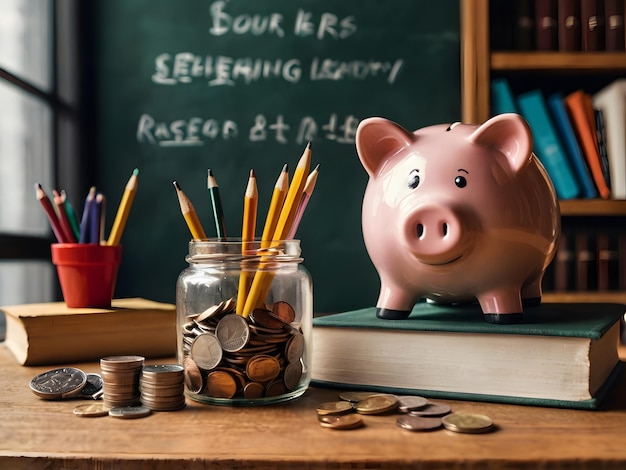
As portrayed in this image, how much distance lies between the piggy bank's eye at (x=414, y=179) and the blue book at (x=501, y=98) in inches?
40.3

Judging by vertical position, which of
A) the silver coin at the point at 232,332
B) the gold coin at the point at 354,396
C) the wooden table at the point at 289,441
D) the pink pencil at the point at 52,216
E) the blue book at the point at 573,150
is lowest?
the wooden table at the point at 289,441

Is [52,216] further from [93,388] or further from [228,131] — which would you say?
[228,131]

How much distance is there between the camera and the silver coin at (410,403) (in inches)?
25.0

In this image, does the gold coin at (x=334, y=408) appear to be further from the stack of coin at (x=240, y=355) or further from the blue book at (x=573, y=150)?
the blue book at (x=573, y=150)

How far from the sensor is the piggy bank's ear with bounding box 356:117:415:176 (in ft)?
2.50

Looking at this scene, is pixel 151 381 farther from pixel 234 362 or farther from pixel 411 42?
pixel 411 42

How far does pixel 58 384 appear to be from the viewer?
0.72 metres

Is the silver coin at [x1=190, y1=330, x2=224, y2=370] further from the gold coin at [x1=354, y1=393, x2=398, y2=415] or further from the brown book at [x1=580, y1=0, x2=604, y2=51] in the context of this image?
the brown book at [x1=580, y1=0, x2=604, y2=51]

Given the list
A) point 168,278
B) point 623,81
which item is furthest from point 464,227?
point 168,278

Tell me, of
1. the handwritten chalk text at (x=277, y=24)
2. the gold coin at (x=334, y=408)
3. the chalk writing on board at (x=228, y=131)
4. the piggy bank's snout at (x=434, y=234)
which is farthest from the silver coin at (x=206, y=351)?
the handwritten chalk text at (x=277, y=24)

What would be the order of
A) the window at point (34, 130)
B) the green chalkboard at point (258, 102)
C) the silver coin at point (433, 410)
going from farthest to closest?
1. the green chalkboard at point (258, 102)
2. the window at point (34, 130)
3. the silver coin at point (433, 410)

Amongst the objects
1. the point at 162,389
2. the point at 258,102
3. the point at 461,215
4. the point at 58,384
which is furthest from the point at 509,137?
the point at 258,102

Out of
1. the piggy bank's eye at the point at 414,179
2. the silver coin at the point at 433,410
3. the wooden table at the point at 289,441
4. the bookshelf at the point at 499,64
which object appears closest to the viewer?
the wooden table at the point at 289,441

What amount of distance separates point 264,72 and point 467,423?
4.87ft
